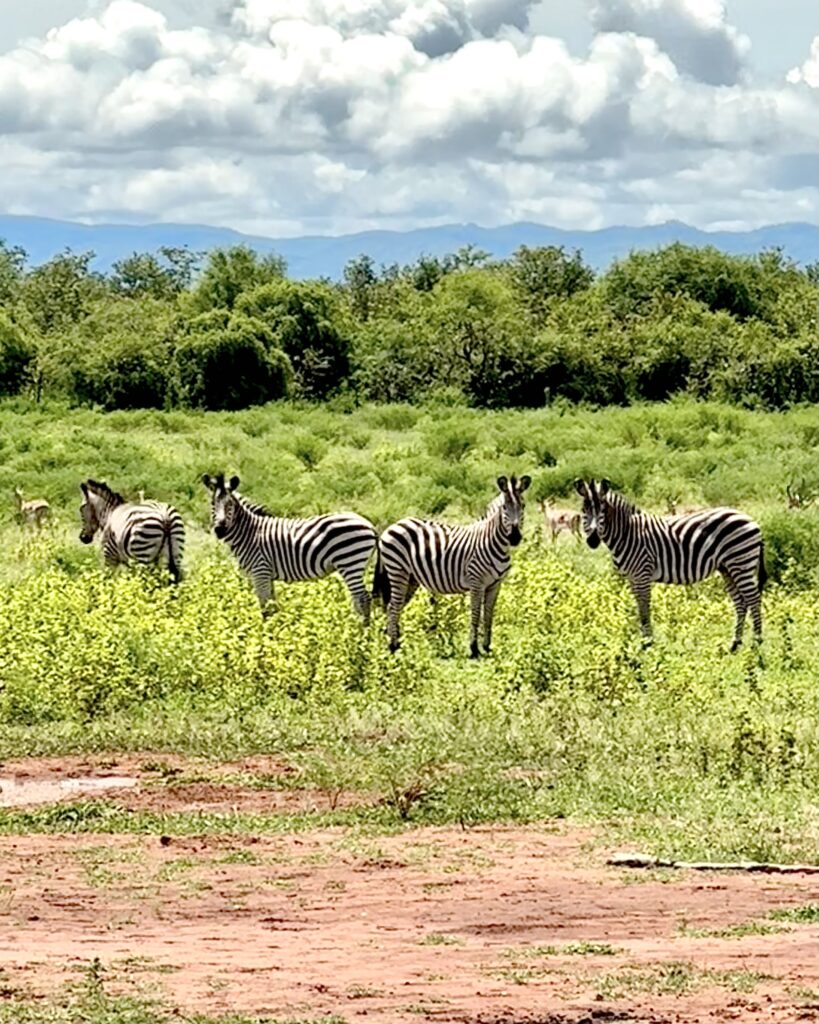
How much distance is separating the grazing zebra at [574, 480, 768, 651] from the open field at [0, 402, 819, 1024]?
0.44 meters

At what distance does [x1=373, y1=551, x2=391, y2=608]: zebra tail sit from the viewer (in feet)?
51.3

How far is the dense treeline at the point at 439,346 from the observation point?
42.1 metres

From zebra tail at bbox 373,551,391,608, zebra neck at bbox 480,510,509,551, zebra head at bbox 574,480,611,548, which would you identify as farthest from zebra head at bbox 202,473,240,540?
zebra head at bbox 574,480,611,548

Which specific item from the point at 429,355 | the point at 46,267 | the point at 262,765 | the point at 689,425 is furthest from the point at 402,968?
the point at 46,267

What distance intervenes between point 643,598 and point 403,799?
244 inches

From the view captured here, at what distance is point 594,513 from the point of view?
1593cm

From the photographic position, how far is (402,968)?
21.1 feet

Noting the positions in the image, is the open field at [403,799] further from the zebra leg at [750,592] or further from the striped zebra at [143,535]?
the striped zebra at [143,535]

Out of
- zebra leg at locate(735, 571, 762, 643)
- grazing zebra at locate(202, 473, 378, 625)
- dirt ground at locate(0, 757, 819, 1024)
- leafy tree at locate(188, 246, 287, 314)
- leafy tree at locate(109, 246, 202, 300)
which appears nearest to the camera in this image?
dirt ground at locate(0, 757, 819, 1024)

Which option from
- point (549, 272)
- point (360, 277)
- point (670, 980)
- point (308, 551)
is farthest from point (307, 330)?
point (670, 980)

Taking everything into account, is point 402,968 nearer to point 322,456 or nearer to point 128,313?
point 322,456

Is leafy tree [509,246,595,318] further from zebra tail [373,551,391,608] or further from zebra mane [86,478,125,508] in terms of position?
zebra tail [373,551,391,608]

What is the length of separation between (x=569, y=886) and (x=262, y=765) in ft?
11.9

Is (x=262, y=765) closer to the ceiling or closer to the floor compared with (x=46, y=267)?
closer to the floor
